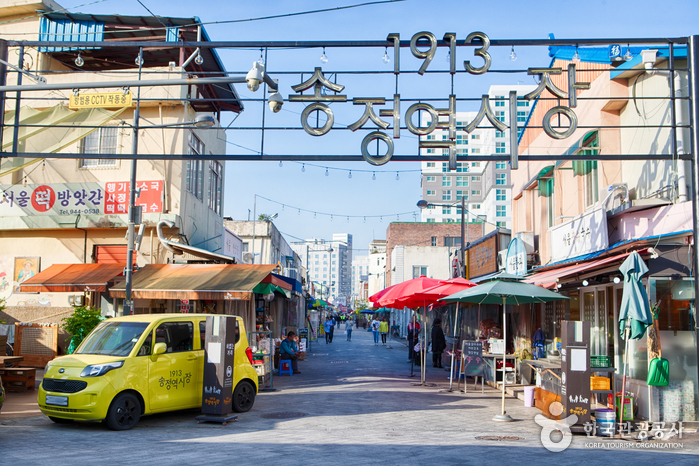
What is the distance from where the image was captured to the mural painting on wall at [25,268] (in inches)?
772

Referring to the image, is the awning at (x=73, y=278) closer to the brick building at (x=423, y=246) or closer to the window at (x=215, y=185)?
the window at (x=215, y=185)

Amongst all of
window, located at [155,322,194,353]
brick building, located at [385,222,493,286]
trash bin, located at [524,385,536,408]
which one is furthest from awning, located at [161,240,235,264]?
brick building, located at [385,222,493,286]

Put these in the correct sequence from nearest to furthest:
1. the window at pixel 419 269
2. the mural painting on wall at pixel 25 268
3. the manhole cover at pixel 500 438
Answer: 1. the manhole cover at pixel 500 438
2. the mural painting on wall at pixel 25 268
3. the window at pixel 419 269

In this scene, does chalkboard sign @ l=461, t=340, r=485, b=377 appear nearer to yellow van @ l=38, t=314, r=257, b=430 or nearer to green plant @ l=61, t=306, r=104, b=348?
yellow van @ l=38, t=314, r=257, b=430

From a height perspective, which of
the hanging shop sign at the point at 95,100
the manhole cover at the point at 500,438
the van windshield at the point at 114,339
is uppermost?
the hanging shop sign at the point at 95,100

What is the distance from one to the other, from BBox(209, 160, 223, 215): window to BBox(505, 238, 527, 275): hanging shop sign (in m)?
12.0

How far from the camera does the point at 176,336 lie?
36.3 ft

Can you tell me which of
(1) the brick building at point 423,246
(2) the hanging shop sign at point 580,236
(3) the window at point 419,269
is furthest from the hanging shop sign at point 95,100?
(3) the window at point 419,269

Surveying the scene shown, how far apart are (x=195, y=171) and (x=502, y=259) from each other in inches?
457

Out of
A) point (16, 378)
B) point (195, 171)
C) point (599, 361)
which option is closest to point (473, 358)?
point (599, 361)

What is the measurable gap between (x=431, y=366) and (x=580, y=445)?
15.0 meters

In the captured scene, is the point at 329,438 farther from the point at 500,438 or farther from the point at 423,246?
the point at 423,246

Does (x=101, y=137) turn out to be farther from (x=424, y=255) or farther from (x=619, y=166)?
(x=424, y=255)

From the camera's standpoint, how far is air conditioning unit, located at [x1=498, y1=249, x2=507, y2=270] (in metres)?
20.6
